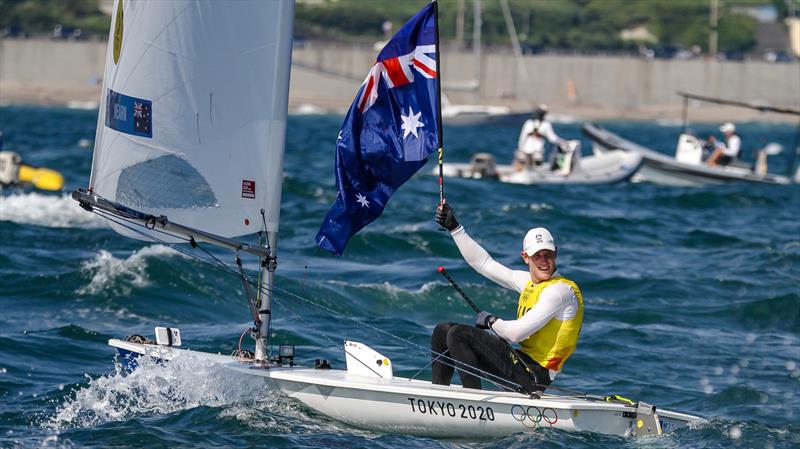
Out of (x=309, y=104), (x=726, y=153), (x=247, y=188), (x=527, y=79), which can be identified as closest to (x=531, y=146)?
(x=726, y=153)

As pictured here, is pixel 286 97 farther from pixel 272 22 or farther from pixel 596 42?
pixel 596 42

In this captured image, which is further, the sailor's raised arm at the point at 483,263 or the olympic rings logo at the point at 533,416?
the sailor's raised arm at the point at 483,263

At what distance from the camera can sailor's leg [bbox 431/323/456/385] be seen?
28.1 ft

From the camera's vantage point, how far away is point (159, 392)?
8992 mm

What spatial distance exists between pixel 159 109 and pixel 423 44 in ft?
6.02

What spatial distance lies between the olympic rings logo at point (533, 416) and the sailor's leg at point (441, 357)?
0.58 meters

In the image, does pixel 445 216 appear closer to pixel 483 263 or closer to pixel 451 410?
pixel 483 263

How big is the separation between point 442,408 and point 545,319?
2.91 feet

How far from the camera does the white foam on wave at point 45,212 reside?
60.1ft

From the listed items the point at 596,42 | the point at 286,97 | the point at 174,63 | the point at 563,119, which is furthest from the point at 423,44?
the point at 596,42

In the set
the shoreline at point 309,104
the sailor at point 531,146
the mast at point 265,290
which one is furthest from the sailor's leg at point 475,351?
the shoreline at point 309,104

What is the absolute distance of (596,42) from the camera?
324 feet

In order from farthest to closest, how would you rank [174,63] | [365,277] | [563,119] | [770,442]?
1. [563,119]
2. [365,277]
3. [770,442]
4. [174,63]

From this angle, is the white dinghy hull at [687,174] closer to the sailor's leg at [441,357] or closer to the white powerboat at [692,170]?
the white powerboat at [692,170]
